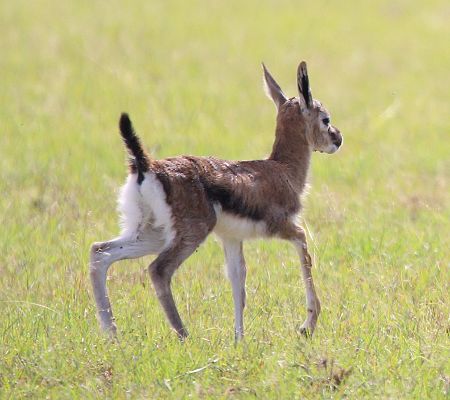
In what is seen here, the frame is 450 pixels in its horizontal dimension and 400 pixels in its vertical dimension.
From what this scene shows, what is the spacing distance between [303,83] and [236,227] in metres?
1.22

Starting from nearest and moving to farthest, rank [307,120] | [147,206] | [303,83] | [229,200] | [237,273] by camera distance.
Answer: [147,206]
[229,200]
[237,273]
[303,83]
[307,120]

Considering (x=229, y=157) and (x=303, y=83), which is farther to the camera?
(x=229, y=157)

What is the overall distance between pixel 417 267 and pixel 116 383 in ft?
10.0

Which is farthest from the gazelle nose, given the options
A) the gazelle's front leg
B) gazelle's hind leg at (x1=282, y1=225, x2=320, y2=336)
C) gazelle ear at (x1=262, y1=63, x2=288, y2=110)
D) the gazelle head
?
the gazelle's front leg

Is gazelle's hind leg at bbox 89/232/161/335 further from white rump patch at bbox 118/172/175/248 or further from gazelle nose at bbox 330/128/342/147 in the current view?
gazelle nose at bbox 330/128/342/147

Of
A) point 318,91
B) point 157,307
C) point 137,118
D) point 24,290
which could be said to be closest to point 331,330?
point 157,307

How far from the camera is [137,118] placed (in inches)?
549

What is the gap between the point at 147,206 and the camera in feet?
23.0

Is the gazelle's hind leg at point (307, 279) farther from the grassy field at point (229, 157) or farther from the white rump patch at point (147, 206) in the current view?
the white rump patch at point (147, 206)

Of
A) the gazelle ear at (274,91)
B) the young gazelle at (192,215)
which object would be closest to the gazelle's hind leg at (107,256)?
the young gazelle at (192,215)

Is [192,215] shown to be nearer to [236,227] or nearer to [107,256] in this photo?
[236,227]

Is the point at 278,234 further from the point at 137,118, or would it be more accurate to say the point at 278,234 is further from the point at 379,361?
the point at 137,118

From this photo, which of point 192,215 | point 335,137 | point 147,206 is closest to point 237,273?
point 192,215

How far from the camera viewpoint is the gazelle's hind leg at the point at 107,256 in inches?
274
